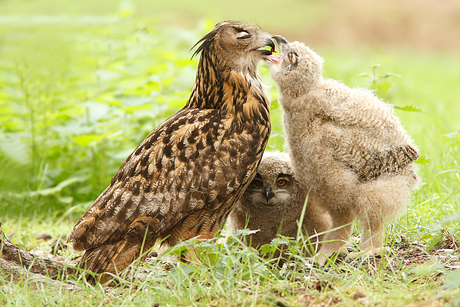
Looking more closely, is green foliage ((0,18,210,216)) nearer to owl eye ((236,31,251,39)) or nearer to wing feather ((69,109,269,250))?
owl eye ((236,31,251,39))

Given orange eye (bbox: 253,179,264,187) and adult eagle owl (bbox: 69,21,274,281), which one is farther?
orange eye (bbox: 253,179,264,187)

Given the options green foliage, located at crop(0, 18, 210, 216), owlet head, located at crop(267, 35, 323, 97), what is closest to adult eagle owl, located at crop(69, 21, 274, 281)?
owlet head, located at crop(267, 35, 323, 97)

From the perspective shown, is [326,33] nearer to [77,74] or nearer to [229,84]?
[77,74]

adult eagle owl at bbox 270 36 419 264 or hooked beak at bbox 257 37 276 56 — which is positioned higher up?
hooked beak at bbox 257 37 276 56

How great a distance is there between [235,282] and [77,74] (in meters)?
4.53

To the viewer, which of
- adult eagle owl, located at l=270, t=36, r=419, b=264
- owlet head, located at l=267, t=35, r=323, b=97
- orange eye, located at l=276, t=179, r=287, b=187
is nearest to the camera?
adult eagle owl, located at l=270, t=36, r=419, b=264

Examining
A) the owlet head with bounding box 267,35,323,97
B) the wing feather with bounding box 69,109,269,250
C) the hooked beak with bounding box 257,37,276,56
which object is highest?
the hooked beak with bounding box 257,37,276,56

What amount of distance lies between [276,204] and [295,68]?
111 centimetres

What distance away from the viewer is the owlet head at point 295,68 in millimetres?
3596

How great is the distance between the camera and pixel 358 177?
348 centimetres

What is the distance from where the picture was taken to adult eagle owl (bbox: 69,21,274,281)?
10.4 ft

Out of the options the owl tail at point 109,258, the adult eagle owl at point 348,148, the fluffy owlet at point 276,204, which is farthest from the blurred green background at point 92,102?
the owl tail at point 109,258

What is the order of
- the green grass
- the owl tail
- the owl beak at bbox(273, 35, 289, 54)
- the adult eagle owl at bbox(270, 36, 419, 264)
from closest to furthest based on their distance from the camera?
the green grass
the owl tail
the adult eagle owl at bbox(270, 36, 419, 264)
the owl beak at bbox(273, 35, 289, 54)

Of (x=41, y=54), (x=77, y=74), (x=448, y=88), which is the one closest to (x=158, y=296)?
(x=41, y=54)
